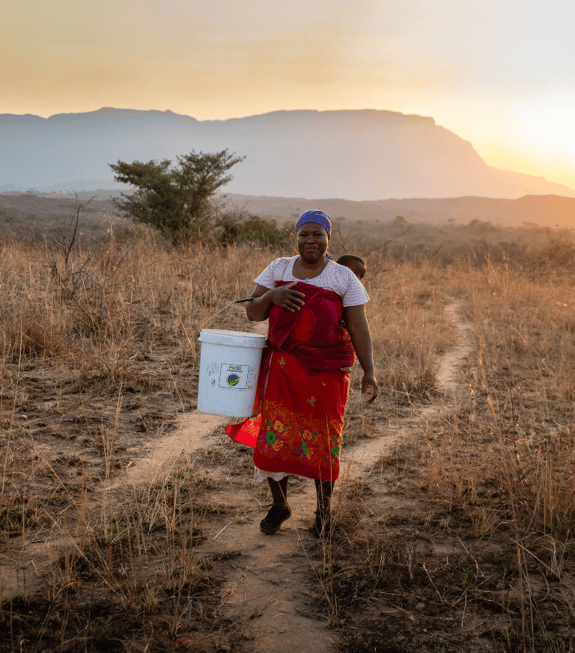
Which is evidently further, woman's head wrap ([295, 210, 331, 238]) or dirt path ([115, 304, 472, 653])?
woman's head wrap ([295, 210, 331, 238])

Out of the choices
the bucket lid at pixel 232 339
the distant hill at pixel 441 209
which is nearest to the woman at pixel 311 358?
the bucket lid at pixel 232 339

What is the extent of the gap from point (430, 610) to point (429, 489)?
3.63 ft

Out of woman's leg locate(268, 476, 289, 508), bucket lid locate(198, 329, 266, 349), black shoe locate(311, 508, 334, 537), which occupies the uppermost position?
bucket lid locate(198, 329, 266, 349)

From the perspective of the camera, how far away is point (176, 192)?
13570 mm

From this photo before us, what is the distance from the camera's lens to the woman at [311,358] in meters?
2.58

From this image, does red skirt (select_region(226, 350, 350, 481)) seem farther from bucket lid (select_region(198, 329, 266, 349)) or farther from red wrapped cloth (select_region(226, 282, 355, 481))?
bucket lid (select_region(198, 329, 266, 349))

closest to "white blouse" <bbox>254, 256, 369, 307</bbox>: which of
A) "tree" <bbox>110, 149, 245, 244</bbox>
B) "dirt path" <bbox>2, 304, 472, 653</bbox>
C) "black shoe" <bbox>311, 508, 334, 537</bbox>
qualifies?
"dirt path" <bbox>2, 304, 472, 653</bbox>

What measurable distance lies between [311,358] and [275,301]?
32 centimetres

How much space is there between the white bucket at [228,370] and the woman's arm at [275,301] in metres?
0.14

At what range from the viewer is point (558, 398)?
5.07 m

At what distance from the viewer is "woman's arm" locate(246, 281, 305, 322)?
8.19 feet

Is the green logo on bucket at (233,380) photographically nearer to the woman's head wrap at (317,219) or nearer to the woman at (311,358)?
the woman at (311,358)

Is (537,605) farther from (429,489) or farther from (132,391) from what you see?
(132,391)

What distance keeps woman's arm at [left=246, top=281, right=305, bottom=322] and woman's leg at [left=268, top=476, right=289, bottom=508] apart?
2.77 ft
